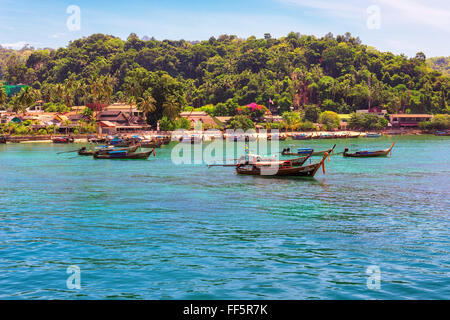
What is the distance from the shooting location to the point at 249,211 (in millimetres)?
30938

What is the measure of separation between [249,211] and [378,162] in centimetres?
4245

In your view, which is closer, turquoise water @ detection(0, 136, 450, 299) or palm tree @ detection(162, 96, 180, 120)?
turquoise water @ detection(0, 136, 450, 299)

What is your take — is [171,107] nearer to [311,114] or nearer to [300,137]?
[300,137]

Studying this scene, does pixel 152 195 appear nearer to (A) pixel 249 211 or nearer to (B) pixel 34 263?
(A) pixel 249 211

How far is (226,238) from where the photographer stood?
2327cm

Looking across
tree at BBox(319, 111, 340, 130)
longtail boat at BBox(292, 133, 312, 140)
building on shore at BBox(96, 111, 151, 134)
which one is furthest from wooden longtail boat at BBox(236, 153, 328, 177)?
tree at BBox(319, 111, 340, 130)

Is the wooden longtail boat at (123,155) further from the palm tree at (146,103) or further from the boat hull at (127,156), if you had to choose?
the palm tree at (146,103)

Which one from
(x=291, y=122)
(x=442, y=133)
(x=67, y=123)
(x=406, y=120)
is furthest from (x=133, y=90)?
(x=442, y=133)

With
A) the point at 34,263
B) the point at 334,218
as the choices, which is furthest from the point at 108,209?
the point at 334,218

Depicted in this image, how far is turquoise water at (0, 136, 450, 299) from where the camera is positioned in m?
16.5

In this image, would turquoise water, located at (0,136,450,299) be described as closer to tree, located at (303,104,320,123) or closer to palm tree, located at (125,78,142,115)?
palm tree, located at (125,78,142,115)
